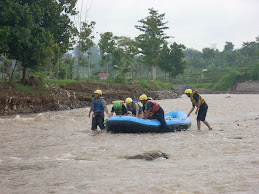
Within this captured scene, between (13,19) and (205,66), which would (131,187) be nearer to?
(13,19)

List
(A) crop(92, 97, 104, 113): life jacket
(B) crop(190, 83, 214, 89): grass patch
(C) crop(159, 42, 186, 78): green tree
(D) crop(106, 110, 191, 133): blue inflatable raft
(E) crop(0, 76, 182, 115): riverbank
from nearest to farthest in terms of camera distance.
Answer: (D) crop(106, 110, 191, 133): blue inflatable raft, (A) crop(92, 97, 104, 113): life jacket, (E) crop(0, 76, 182, 115): riverbank, (C) crop(159, 42, 186, 78): green tree, (B) crop(190, 83, 214, 89): grass patch

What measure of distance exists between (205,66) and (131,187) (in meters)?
96.6

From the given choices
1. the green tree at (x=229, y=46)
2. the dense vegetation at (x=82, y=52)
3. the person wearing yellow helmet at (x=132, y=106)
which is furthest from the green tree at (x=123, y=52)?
the green tree at (x=229, y=46)

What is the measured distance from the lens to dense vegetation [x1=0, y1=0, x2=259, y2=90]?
872 inches

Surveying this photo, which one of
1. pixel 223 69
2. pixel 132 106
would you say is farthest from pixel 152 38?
pixel 132 106

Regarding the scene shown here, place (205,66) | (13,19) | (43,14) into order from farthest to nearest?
1. (205,66)
2. (43,14)
3. (13,19)

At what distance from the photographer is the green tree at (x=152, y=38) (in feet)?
206

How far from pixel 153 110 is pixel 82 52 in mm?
39780

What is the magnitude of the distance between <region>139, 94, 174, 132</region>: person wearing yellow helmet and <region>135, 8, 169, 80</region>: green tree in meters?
50.8

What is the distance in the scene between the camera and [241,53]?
10088cm

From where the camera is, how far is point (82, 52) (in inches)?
2004

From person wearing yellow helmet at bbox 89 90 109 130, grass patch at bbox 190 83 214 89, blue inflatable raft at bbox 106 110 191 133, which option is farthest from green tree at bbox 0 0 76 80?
grass patch at bbox 190 83 214 89

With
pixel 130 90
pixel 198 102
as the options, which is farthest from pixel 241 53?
pixel 198 102

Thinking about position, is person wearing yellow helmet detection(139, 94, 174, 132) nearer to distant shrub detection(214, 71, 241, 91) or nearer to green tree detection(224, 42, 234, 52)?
distant shrub detection(214, 71, 241, 91)
